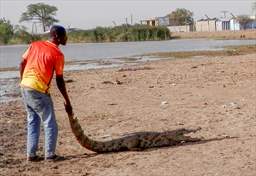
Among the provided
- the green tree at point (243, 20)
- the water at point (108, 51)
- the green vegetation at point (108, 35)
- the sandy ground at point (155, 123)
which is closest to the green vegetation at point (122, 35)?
the green vegetation at point (108, 35)

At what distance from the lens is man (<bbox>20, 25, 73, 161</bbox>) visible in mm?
→ 7520

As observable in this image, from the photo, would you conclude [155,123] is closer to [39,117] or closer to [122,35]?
[39,117]

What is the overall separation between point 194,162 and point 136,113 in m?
4.58

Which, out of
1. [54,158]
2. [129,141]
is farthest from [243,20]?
[54,158]

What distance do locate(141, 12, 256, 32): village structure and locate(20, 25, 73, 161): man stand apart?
10705cm

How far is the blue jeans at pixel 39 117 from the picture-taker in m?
7.65

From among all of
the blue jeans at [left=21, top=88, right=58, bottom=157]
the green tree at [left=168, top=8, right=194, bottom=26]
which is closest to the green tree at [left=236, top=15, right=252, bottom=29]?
the green tree at [left=168, top=8, right=194, bottom=26]

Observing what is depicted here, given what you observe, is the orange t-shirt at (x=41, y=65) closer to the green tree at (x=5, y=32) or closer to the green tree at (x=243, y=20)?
the green tree at (x=5, y=32)

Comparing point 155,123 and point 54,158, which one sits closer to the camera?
point 54,158

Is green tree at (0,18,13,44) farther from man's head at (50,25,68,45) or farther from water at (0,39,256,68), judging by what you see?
man's head at (50,25,68,45)

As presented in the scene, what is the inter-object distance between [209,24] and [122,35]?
44153 mm

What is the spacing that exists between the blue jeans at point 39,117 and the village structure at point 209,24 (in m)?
107

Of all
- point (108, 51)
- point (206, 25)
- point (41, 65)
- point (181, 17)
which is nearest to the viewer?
point (41, 65)

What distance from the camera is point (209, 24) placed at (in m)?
125
